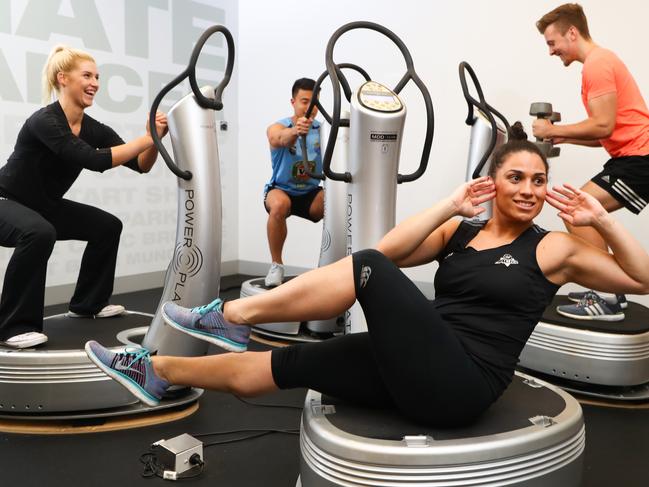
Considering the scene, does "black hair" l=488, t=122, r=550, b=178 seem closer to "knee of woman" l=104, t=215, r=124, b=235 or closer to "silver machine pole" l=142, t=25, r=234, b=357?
"silver machine pole" l=142, t=25, r=234, b=357

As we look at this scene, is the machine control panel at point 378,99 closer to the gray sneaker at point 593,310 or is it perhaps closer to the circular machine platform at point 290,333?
the gray sneaker at point 593,310

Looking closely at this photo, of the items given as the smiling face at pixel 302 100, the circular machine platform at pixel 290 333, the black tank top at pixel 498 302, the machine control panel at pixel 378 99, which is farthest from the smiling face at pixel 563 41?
the circular machine platform at pixel 290 333

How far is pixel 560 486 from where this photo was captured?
6.01 ft

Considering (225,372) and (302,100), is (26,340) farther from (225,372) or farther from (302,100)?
(302,100)

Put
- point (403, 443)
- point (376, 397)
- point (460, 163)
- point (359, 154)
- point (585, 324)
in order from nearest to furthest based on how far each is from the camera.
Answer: point (403, 443) < point (376, 397) < point (359, 154) < point (585, 324) < point (460, 163)


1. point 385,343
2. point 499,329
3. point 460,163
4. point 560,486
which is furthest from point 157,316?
point 460,163

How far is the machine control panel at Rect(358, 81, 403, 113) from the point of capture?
2.61m

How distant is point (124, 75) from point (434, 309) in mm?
4199

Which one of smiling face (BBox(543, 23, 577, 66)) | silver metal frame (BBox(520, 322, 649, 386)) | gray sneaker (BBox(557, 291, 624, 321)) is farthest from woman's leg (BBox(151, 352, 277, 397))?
smiling face (BBox(543, 23, 577, 66))

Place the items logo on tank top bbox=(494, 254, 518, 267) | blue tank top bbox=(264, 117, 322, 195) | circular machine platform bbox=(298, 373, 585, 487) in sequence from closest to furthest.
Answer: circular machine platform bbox=(298, 373, 585, 487)
logo on tank top bbox=(494, 254, 518, 267)
blue tank top bbox=(264, 117, 322, 195)

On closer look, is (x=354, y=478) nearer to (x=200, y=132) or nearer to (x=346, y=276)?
(x=346, y=276)

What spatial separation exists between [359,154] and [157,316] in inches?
43.6

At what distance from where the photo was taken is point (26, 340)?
2.66 metres

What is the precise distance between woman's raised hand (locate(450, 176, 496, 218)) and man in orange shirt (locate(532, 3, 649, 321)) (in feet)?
4.48
